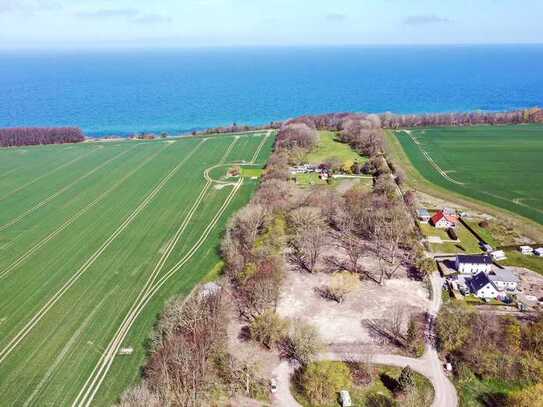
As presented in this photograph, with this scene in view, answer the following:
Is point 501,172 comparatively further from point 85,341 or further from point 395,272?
point 85,341

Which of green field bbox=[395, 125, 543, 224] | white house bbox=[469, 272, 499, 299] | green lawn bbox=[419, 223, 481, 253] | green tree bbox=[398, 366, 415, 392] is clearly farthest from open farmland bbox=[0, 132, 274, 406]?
green field bbox=[395, 125, 543, 224]

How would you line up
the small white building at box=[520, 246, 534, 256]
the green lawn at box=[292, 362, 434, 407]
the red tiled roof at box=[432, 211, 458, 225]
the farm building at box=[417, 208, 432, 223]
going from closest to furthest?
the green lawn at box=[292, 362, 434, 407] → the small white building at box=[520, 246, 534, 256] → the red tiled roof at box=[432, 211, 458, 225] → the farm building at box=[417, 208, 432, 223]

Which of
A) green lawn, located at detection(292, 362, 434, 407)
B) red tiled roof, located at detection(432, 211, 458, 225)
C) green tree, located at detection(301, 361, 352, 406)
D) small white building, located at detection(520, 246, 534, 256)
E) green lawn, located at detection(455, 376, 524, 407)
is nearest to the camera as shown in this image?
green lawn, located at detection(455, 376, 524, 407)

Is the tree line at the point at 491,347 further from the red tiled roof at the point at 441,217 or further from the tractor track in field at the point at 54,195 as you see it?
the tractor track in field at the point at 54,195

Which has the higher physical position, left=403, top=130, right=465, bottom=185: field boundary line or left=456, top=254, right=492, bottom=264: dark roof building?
left=456, top=254, right=492, bottom=264: dark roof building

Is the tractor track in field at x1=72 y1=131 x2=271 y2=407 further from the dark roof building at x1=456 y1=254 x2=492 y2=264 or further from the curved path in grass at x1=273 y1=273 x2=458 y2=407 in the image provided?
the dark roof building at x1=456 y1=254 x2=492 y2=264

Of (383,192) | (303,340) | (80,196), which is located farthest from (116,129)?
(303,340)

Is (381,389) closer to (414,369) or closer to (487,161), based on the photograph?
(414,369)

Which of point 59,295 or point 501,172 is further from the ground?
point 59,295
